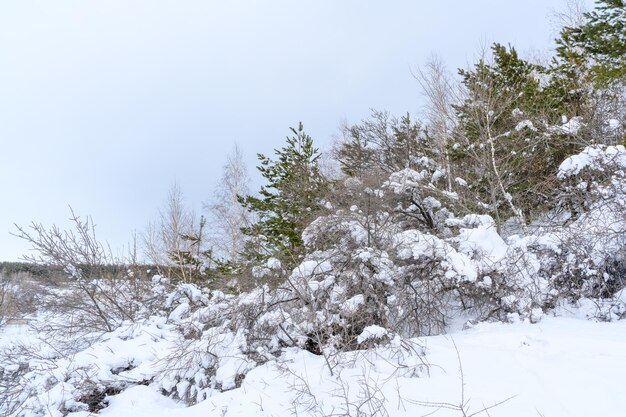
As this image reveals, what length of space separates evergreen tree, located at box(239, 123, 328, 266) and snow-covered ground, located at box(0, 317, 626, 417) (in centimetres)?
532

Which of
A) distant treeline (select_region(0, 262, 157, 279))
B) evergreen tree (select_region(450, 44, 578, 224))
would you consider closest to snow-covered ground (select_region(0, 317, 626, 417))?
distant treeline (select_region(0, 262, 157, 279))

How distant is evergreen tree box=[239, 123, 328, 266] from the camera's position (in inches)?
443

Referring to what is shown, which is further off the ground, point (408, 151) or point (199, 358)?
point (408, 151)

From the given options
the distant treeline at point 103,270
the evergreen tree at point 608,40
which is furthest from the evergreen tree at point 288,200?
the evergreen tree at point 608,40

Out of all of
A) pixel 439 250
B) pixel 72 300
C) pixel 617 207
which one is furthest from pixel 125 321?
pixel 617 207

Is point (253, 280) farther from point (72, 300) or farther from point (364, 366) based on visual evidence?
point (72, 300)

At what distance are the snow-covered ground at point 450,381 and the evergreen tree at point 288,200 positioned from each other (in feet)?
17.5

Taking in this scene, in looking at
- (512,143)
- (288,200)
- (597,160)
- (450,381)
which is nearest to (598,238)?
(597,160)

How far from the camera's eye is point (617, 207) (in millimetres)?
6371

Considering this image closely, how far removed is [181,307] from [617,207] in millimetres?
7726

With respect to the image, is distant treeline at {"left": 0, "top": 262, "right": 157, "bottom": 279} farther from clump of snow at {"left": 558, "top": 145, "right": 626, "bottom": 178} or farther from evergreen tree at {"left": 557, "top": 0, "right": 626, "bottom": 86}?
evergreen tree at {"left": 557, "top": 0, "right": 626, "bottom": 86}

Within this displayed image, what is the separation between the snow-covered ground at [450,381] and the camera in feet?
11.1

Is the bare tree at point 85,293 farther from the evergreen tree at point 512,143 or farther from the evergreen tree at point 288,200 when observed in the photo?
the evergreen tree at point 512,143

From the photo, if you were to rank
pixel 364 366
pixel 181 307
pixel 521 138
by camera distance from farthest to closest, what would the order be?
pixel 521 138 < pixel 181 307 < pixel 364 366
